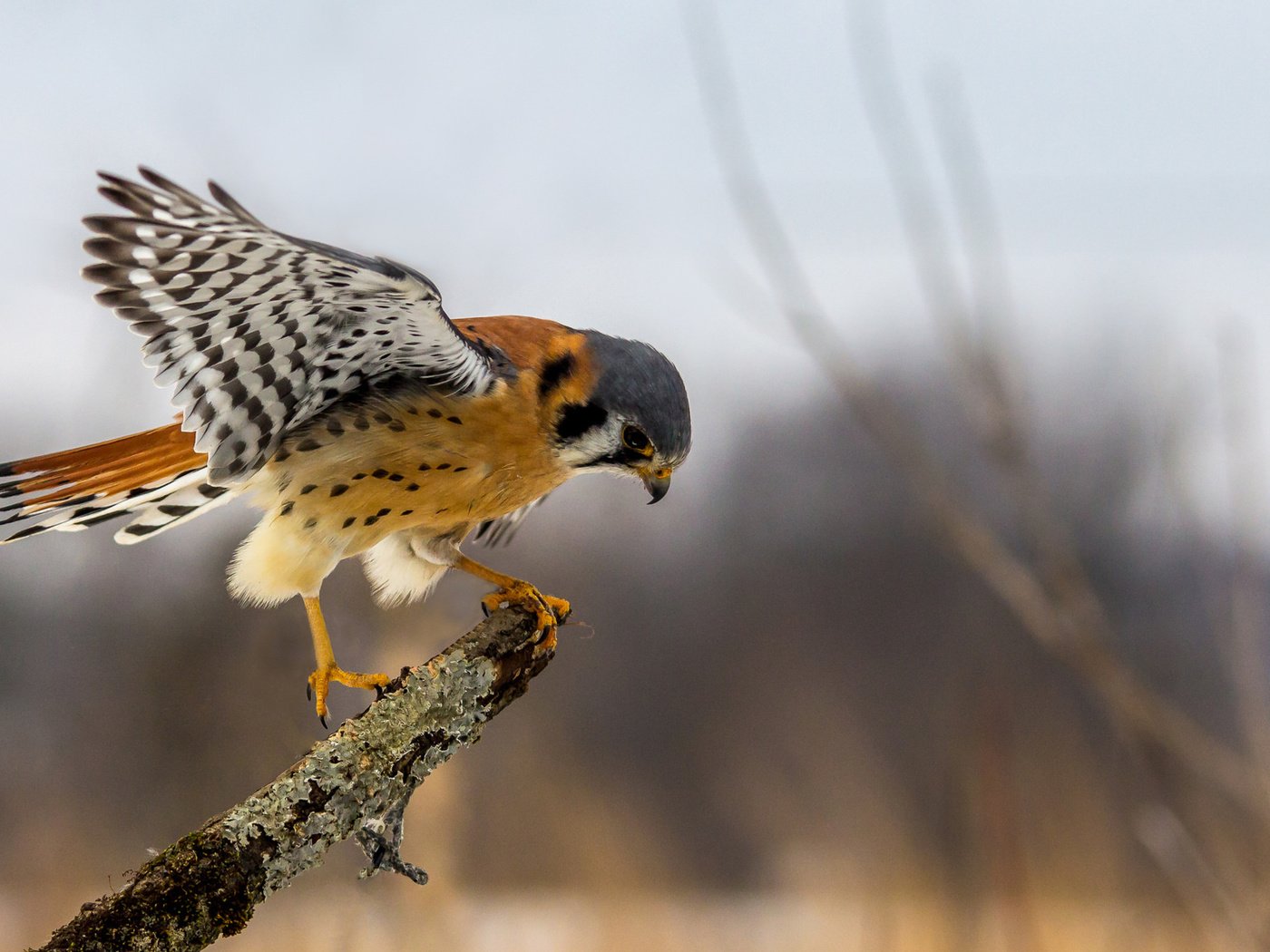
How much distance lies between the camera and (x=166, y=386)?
6.19ft

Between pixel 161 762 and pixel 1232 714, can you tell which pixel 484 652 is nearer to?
pixel 161 762

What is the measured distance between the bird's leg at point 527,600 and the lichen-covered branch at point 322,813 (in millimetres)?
80

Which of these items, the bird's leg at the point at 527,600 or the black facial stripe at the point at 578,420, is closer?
the bird's leg at the point at 527,600

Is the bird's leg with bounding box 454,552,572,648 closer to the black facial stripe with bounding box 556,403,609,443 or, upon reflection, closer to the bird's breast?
the bird's breast

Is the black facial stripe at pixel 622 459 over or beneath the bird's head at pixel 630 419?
beneath

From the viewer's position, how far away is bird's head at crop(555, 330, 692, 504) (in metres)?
2.17

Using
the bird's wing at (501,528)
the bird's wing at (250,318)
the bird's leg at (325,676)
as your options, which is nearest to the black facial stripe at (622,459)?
the bird's wing at (250,318)

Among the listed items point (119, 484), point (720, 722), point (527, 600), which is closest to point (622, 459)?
point (527, 600)

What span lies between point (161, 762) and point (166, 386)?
343cm

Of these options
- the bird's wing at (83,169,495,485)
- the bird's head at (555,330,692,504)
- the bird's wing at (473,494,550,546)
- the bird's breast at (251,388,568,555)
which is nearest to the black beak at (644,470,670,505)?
the bird's head at (555,330,692,504)

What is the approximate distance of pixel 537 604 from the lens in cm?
194

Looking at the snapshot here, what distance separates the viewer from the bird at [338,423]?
1.86 meters

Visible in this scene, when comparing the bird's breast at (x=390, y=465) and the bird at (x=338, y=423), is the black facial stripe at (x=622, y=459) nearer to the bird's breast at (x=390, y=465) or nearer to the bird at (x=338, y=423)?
the bird at (x=338, y=423)

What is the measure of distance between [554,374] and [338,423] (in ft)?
1.49
